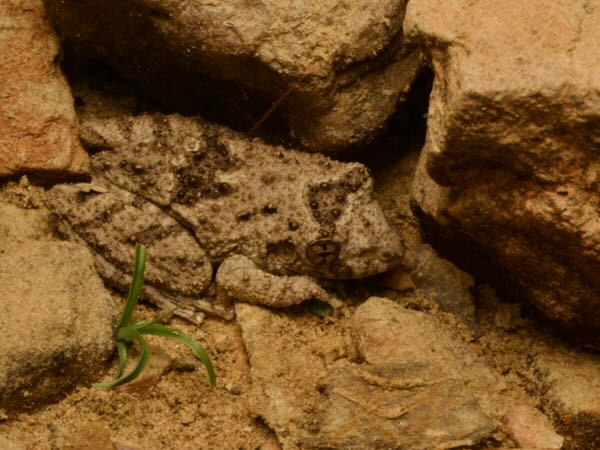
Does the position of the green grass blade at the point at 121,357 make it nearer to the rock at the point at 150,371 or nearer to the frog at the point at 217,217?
the rock at the point at 150,371

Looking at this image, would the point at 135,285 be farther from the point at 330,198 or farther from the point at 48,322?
the point at 330,198

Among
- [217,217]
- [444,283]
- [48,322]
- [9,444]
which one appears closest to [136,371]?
[48,322]

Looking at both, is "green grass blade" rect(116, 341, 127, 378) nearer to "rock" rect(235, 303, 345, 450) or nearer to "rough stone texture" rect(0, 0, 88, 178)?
"rock" rect(235, 303, 345, 450)

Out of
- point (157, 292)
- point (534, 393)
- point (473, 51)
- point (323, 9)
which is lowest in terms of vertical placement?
point (157, 292)

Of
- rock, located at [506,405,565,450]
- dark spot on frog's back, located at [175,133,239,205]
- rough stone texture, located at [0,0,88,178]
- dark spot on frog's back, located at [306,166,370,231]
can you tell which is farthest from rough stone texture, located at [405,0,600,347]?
rough stone texture, located at [0,0,88,178]

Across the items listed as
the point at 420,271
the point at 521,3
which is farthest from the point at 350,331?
the point at 521,3

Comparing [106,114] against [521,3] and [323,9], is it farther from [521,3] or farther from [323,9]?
[521,3]

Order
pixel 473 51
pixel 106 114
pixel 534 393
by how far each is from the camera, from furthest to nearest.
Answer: pixel 106 114 → pixel 534 393 → pixel 473 51
